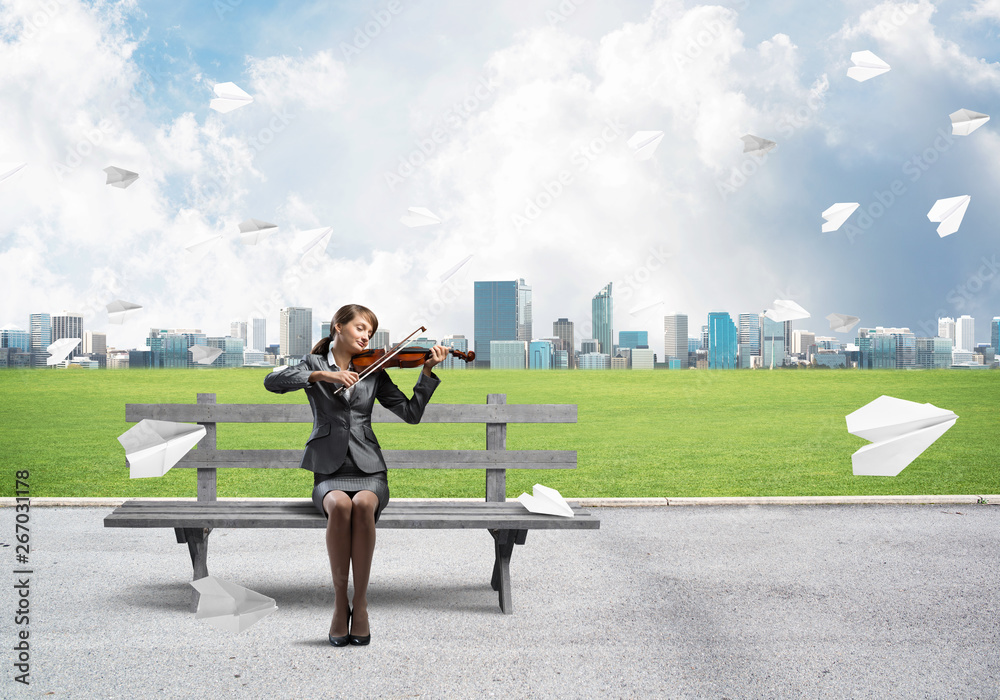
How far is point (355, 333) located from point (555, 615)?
1.53 meters

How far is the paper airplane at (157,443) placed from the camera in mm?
3768

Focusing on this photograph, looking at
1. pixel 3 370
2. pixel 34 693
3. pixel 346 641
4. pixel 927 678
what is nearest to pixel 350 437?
pixel 346 641

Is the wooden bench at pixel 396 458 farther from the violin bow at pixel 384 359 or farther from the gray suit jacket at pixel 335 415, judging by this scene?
the violin bow at pixel 384 359

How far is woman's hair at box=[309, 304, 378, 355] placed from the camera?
3410 millimetres

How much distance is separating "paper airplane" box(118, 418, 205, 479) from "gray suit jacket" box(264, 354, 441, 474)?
3.07 feet

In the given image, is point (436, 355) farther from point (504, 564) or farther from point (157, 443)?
point (157, 443)

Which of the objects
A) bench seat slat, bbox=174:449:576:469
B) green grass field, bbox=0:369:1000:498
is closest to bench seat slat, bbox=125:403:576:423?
bench seat slat, bbox=174:449:576:469

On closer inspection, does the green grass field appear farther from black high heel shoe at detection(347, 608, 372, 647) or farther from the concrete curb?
black high heel shoe at detection(347, 608, 372, 647)

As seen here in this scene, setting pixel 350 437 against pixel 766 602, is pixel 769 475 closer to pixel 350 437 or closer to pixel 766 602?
pixel 766 602

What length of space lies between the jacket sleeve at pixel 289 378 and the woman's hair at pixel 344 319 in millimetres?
113

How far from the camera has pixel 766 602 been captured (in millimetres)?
3627

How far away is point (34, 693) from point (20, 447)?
364 inches

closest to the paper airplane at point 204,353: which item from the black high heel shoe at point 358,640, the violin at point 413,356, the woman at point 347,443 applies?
the woman at point 347,443

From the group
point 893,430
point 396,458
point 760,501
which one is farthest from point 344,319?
point 760,501
